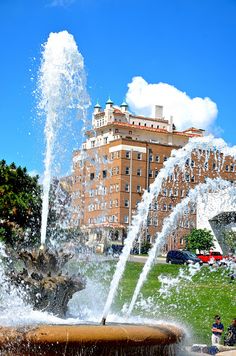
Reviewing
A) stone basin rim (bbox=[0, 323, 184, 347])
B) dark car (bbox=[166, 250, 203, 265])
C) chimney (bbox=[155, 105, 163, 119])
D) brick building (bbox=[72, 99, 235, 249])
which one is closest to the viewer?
stone basin rim (bbox=[0, 323, 184, 347])

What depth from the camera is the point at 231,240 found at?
66188 mm

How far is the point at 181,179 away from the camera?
8356 centimetres

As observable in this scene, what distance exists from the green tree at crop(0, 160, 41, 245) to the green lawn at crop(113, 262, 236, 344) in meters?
5.41

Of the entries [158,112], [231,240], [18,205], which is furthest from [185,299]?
[158,112]

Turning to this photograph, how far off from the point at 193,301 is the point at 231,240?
41.6 meters

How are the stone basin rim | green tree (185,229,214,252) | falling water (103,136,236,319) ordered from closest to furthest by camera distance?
the stone basin rim → falling water (103,136,236,319) → green tree (185,229,214,252)

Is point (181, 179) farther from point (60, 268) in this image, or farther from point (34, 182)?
point (60, 268)

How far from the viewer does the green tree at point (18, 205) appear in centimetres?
3341

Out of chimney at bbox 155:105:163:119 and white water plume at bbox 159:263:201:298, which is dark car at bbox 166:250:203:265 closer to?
white water plume at bbox 159:263:201:298

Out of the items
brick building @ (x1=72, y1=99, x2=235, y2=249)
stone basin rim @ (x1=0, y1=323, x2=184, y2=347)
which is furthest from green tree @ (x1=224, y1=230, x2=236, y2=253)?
stone basin rim @ (x1=0, y1=323, x2=184, y2=347)

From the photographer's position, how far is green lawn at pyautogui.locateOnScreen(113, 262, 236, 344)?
67.8 feet

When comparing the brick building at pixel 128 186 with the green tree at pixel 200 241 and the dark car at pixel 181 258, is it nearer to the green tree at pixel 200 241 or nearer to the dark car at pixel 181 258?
the green tree at pixel 200 241

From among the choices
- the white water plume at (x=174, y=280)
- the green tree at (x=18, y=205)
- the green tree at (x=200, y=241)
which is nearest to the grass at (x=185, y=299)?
the white water plume at (x=174, y=280)

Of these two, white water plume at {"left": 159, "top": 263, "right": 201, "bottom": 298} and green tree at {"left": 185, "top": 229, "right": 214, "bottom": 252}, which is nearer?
white water plume at {"left": 159, "top": 263, "right": 201, "bottom": 298}
